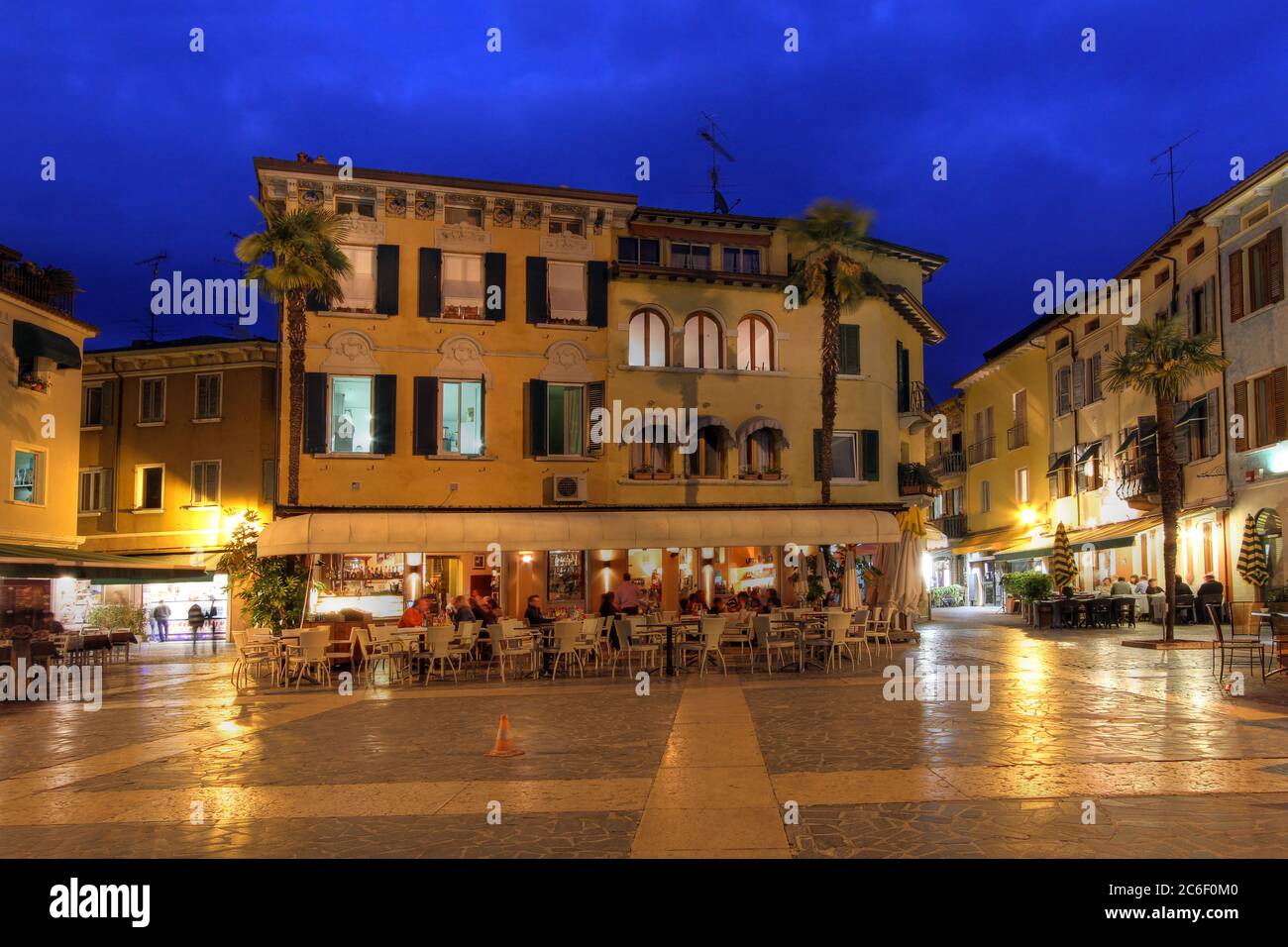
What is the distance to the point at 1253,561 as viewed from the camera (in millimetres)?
25109

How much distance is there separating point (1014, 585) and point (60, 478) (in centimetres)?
3158

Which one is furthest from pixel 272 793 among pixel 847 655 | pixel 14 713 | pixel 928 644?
pixel 928 644

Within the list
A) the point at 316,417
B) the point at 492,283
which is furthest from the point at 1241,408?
the point at 316,417

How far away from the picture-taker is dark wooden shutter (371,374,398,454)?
→ 26.0 meters

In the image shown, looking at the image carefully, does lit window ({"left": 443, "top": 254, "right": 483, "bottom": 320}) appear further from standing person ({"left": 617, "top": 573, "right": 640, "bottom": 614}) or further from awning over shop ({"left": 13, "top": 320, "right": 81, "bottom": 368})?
awning over shop ({"left": 13, "top": 320, "right": 81, "bottom": 368})

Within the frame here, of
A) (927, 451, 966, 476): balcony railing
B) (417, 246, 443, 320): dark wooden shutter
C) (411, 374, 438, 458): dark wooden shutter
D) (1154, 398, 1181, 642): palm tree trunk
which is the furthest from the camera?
(927, 451, 966, 476): balcony railing

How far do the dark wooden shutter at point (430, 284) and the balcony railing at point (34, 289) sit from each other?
10.6m

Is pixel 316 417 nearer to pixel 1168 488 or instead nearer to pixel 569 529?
pixel 569 529

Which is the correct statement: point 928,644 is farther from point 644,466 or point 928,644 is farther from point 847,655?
point 644,466

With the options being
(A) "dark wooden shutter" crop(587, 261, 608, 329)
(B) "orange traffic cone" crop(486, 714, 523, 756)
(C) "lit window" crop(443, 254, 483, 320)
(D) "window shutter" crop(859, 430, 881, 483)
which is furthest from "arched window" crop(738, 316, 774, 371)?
(B) "orange traffic cone" crop(486, 714, 523, 756)

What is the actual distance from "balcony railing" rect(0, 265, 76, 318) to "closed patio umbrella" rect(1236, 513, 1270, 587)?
3160 centimetres

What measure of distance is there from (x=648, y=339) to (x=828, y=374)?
16.2 feet

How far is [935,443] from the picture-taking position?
56969mm

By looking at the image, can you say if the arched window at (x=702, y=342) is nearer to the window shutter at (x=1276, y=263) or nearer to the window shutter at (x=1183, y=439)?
the window shutter at (x=1276, y=263)
